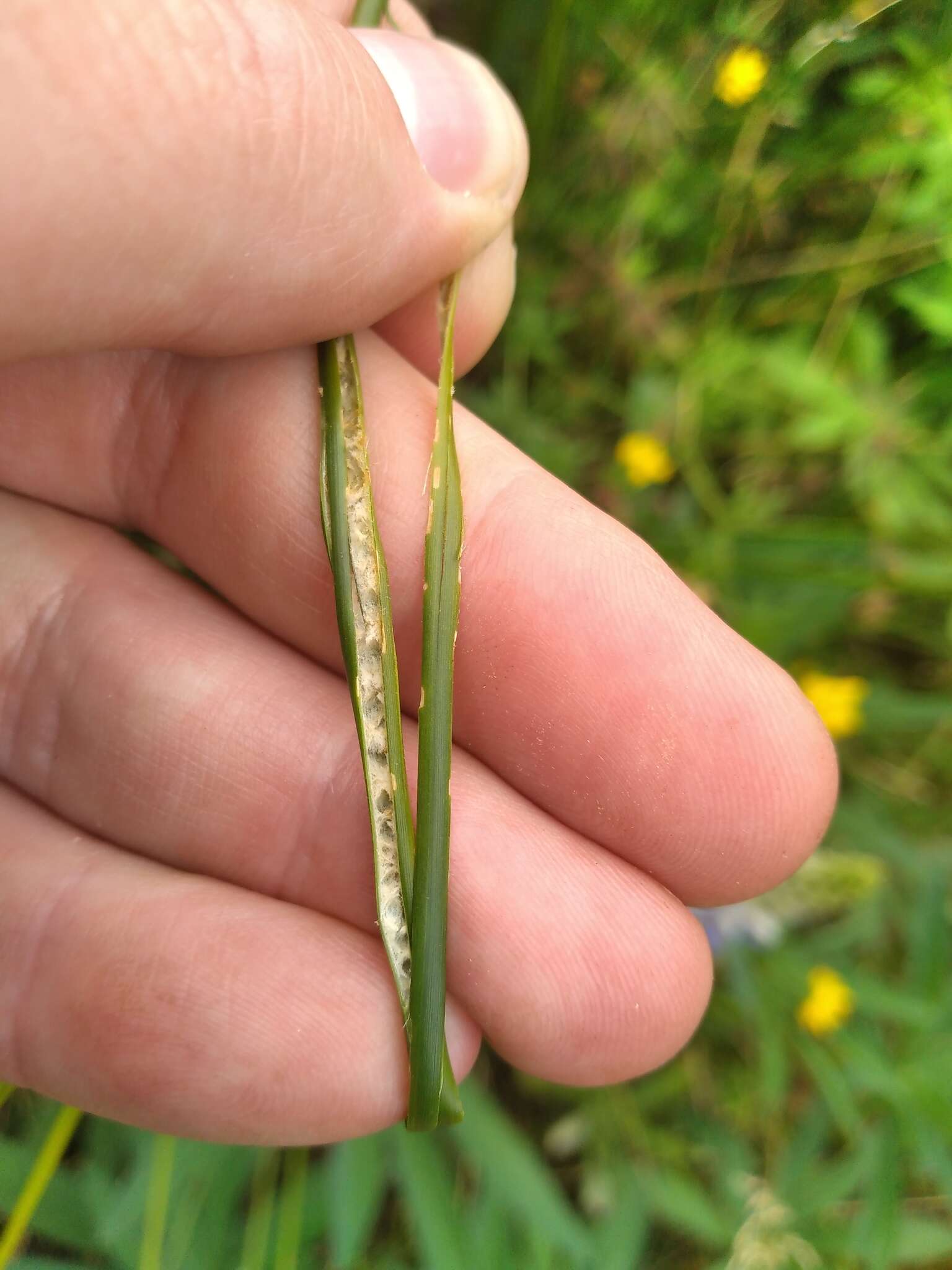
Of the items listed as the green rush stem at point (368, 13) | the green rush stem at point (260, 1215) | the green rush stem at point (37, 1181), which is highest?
the green rush stem at point (368, 13)

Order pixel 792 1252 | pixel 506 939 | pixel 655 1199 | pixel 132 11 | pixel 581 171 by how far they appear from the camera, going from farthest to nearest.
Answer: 1. pixel 581 171
2. pixel 655 1199
3. pixel 792 1252
4. pixel 506 939
5. pixel 132 11

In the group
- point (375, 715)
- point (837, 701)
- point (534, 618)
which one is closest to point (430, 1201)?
point (375, 715)

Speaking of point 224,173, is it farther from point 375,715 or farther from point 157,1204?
point 157,1204

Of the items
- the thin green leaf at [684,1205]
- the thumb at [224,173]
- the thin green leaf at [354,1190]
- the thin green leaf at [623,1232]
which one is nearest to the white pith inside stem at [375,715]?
the thumb at [224,173]

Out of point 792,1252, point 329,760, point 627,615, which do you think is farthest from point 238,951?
point 792,1252

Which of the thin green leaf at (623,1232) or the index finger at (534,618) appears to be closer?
the index finger at (534,618)

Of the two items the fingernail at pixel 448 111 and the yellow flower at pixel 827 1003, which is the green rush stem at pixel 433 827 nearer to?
the fingernail at pixel 448 111

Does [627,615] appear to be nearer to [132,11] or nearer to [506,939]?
[506,939]
